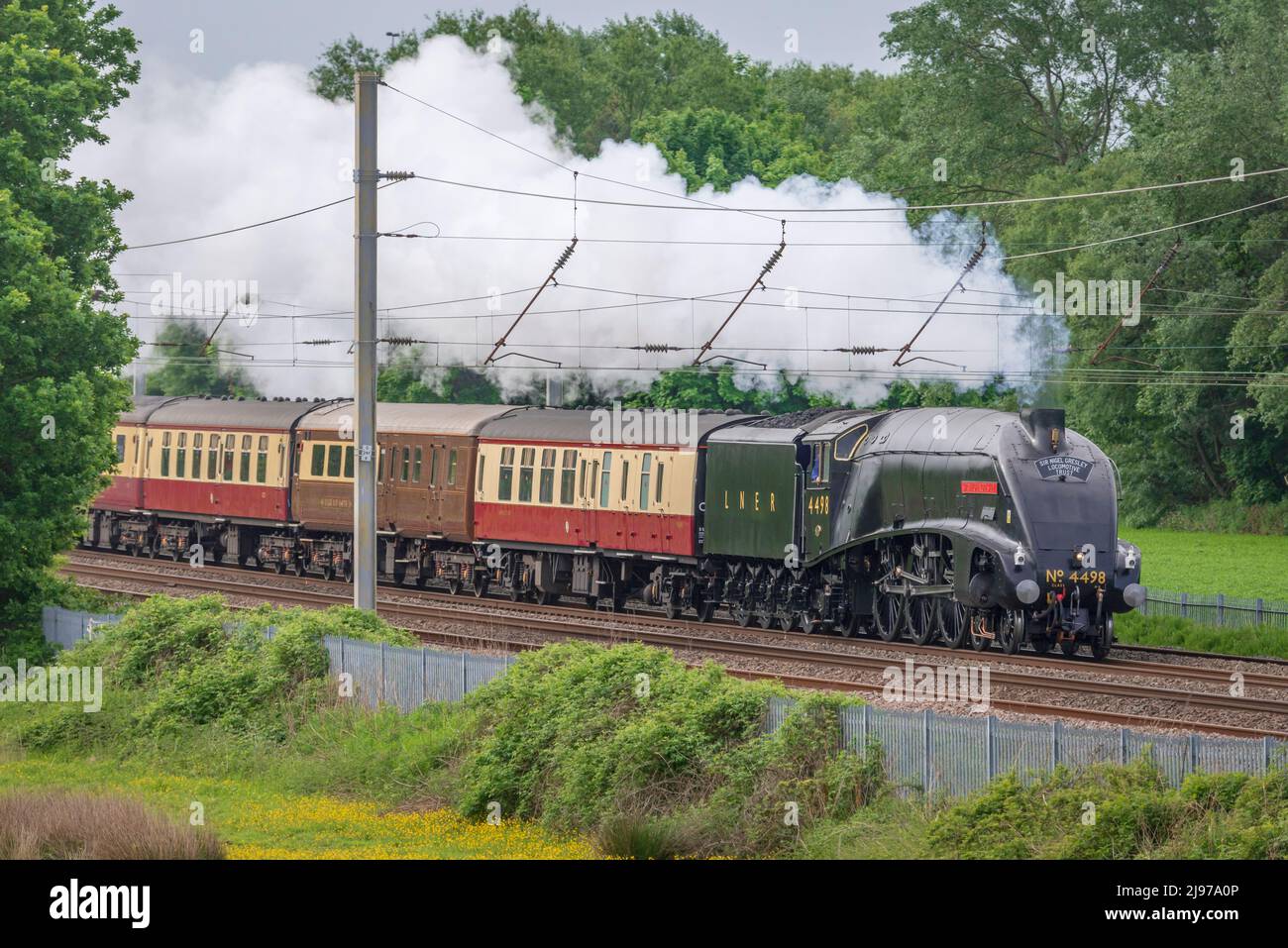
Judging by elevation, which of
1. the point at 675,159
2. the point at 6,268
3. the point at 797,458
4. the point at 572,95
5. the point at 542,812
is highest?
the point at 572,95

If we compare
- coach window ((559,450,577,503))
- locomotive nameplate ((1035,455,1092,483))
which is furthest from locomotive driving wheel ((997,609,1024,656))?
A: coach window ((559,450,577,503))

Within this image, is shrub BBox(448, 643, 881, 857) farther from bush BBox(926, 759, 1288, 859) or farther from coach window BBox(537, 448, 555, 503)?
coach window BBox(537, 448, 555, 503)

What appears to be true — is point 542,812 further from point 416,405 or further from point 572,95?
point 572,95

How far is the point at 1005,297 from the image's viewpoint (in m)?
50.1

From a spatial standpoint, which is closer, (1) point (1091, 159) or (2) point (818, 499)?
(2) point (818, 499)

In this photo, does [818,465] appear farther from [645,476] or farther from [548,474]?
[548,474]

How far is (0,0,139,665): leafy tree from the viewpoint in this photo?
2619 centimetres

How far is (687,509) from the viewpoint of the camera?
105ft

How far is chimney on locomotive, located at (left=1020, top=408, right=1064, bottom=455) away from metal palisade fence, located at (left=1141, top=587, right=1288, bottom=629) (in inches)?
276

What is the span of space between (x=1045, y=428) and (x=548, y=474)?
12.0 metres

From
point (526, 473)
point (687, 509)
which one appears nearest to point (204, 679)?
point (687, 509)

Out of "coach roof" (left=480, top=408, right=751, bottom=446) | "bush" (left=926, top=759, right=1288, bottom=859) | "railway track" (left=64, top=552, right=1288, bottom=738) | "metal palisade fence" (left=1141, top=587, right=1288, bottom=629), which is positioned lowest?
"railway track" (left=64, top=552, right=1288, bottom=738)
